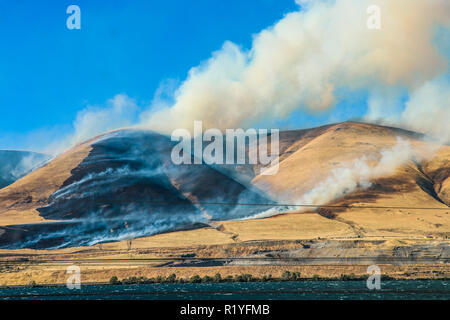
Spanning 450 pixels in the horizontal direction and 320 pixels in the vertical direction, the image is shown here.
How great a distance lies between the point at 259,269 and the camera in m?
164

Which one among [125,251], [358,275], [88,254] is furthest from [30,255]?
[358,275]

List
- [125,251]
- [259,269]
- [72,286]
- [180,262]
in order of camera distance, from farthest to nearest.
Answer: [125,251] < [180,262] < [259,269] < [72,286]

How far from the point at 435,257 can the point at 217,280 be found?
78.2 metres

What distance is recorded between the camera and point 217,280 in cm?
15300
